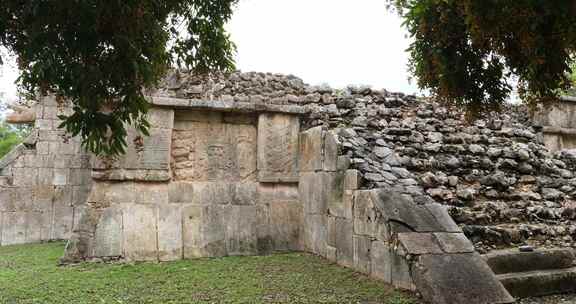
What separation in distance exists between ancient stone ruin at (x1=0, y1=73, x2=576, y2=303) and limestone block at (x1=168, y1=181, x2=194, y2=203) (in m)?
0.02

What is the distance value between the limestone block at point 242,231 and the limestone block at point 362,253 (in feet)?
6.63

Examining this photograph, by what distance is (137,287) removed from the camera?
5266mm

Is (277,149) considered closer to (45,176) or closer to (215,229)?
(215,229)

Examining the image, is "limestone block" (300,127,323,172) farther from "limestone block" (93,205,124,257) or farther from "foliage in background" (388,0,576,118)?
"limestone block" (93,205,124,257)

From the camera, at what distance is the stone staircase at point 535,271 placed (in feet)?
15.6

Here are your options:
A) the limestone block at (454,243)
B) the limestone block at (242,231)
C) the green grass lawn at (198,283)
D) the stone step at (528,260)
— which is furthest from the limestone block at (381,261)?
the limestone block at (242,231)

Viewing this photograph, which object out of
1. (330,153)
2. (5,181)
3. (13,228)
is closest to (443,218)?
(330,153)

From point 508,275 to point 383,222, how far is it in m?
1.41

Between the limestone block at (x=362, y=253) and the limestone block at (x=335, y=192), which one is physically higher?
the limestone block at (x=335, y=192)

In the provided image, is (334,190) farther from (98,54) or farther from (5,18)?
(5,18)

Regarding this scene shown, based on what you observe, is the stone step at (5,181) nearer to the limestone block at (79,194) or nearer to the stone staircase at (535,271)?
the limestone block at (79,194)

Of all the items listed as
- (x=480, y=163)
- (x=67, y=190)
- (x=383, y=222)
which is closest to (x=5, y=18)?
(x=383, y=222)

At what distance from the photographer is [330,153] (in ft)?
21.5

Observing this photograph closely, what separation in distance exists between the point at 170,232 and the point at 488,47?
16.8ft
